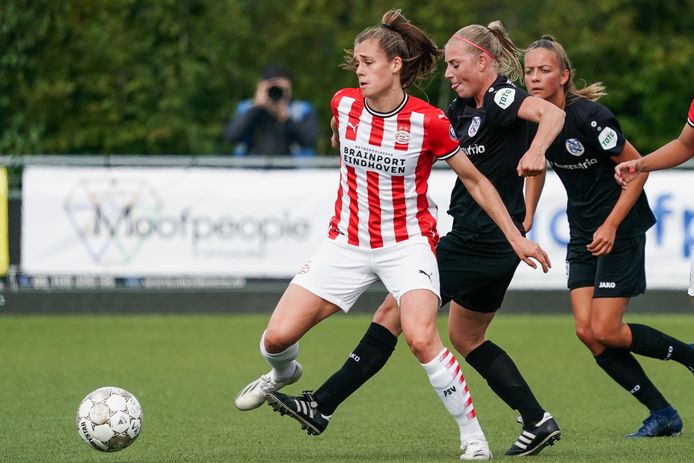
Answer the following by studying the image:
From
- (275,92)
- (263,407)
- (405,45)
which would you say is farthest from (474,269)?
(275,92)

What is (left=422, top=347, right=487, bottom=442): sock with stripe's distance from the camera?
6145mm

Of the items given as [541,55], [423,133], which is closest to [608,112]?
[541,55]

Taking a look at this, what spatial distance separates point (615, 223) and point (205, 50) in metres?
12.8

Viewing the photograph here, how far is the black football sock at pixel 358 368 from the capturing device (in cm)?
655

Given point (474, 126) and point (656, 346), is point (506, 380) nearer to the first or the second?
point (656, 346)

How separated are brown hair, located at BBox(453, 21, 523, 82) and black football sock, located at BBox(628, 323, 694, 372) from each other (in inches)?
58.9

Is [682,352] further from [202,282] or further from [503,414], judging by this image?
[202,282]

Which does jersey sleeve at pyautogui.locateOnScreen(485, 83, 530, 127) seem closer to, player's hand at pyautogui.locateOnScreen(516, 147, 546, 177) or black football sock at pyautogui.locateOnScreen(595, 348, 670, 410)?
player's hand at pyautogui.locateOnScreen(516, 147, 546, 177)

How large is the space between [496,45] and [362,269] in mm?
1277

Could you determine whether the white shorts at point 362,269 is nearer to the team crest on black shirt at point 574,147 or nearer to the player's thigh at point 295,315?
the player's thigh at point 295,315

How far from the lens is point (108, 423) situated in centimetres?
611

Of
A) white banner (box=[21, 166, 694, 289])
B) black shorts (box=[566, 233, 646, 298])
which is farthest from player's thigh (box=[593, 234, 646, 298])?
white banner (box=[21, 166, 694, 289])

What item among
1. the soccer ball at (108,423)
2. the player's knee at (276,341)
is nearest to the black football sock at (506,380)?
the player's knee at (276,341)

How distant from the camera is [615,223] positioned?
22.6 ft
